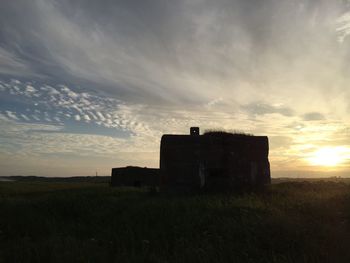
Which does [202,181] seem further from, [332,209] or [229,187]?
[332,209]

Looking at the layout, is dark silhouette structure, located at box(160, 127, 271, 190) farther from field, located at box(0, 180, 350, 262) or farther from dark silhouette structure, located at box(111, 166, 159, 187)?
dark silhouette structure, located at box(111, 166, 159, 187)

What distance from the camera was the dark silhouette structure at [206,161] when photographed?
1548 cm

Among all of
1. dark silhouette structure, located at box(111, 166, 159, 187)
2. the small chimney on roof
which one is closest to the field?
the small chimney on roof

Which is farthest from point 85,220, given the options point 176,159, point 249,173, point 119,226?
point 249,173

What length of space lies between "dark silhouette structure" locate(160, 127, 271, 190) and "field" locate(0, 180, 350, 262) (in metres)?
4.10

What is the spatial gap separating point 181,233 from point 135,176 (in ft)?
88.0

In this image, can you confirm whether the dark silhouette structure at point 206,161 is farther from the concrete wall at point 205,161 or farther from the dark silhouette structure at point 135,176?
the dark silhouette structure at point 135,176

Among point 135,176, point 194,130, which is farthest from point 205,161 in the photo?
point 135,176

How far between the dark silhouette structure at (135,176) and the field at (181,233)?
22.2m

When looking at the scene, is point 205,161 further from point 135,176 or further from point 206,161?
point 135,176

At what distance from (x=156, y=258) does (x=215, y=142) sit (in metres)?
10.1

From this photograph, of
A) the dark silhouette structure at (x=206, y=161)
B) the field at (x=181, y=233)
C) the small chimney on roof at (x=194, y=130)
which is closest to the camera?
the field at (x=181, y=233)

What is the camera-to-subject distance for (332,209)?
9648mm

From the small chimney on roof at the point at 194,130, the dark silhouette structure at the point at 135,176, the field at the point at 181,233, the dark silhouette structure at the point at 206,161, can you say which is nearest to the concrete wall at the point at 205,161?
the dark silhouette structure at the point at 206,161
